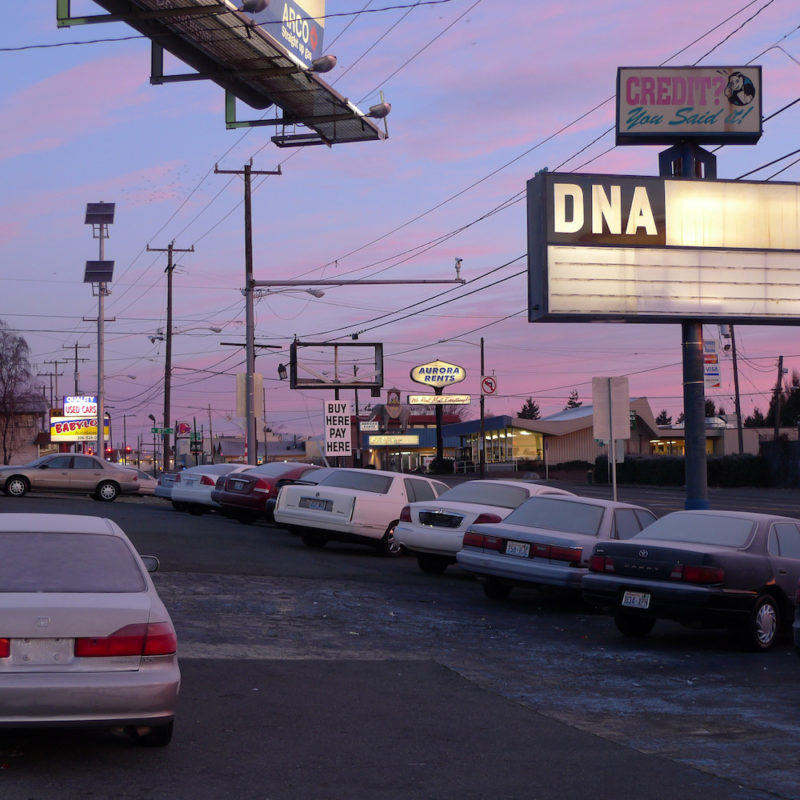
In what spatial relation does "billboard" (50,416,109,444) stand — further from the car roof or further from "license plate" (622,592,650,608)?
the car roof

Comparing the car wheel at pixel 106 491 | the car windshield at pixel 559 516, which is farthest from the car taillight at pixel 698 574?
the car wheel at pixel 106 491

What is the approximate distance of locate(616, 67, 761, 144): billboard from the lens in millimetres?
22266

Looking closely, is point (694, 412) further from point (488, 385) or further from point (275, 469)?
point (488, 385)

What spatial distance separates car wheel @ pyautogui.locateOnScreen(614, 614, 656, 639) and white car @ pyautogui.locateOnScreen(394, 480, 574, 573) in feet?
13.3

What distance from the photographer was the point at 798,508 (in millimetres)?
41438

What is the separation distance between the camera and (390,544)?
20.6 m

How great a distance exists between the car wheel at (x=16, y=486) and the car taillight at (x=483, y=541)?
24100 millimetres

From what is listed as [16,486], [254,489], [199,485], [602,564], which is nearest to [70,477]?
[16,486]

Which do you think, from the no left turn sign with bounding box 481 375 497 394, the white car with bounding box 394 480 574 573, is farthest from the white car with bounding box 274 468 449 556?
the no left turn sign with bounding box 481 375 497 394

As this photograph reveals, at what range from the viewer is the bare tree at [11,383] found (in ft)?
273

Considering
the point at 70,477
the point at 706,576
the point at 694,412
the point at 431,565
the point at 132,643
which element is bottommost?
the point at 431,565

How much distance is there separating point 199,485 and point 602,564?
58.8 ft

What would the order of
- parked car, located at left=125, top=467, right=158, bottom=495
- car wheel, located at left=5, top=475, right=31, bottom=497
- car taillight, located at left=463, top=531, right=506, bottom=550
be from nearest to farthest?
car taillight, located at left=463, top=531, right=506, bottom=550 → car wheel, located at left=5, top=475, right=31, bottom=497 → parked car, located at left=125, top=467, right=158, bottom=495

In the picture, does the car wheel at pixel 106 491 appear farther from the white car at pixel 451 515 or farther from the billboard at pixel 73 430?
the billboard at pixel 73 430
